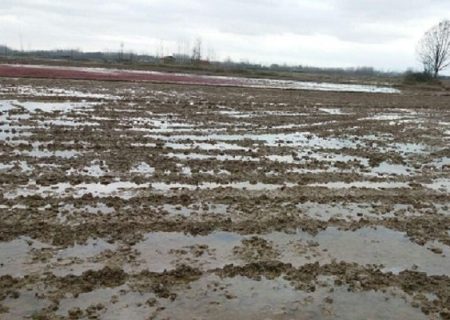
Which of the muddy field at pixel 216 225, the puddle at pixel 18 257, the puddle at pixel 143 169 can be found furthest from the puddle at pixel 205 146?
the puddle at pixel 18 257

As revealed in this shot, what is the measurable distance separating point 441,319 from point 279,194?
440cm

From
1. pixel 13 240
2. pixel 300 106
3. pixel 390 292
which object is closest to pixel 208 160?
pixel 13 240

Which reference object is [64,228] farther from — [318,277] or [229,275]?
[318,277]

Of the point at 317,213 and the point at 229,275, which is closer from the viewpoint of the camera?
the point at 229,275

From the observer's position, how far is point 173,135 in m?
15.0

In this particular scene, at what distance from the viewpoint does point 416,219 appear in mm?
8367

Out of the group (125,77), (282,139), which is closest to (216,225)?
(282,139)

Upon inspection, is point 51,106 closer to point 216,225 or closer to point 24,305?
point 216,225

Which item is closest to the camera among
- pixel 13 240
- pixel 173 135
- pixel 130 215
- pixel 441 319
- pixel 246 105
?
pixel 441 319

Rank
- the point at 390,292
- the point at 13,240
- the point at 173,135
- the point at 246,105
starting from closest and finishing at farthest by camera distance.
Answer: the point at 390,292 → the point at 13,240 → the point at 173,135 → the point at 246,105

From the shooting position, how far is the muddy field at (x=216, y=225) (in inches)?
209

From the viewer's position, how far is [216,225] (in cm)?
752

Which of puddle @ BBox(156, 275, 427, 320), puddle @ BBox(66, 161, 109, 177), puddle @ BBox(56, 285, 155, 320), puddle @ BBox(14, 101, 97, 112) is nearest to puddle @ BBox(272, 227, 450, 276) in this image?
puddle @ BBox(156, 275, 427, 320)

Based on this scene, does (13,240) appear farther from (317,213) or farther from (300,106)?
(300,106)
